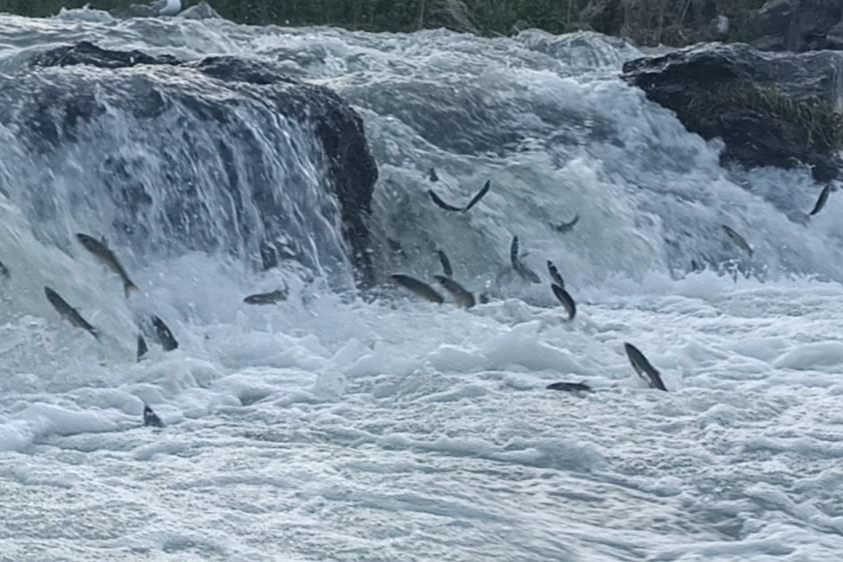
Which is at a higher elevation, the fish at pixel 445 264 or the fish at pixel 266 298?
the fish at pixel 266 298

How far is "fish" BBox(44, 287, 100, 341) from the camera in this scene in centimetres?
778

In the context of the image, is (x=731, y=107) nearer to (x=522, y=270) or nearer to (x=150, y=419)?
(x=522, y=270)

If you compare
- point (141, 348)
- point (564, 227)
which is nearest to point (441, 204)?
point (564, 227)

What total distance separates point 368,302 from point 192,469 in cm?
334

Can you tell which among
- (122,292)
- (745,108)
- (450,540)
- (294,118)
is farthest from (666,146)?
(450,540)

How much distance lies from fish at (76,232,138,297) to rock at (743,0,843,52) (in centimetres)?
1527

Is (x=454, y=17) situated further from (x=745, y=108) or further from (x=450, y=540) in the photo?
(x=450, y=540)

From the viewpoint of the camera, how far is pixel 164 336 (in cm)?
817

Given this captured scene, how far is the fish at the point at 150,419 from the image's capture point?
6965 millimetres

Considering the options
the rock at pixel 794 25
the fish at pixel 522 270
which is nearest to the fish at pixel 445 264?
the fish at pixel 522 270

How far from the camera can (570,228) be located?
11578 mm

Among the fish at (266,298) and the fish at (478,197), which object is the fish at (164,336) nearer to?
the fish at (266,298)

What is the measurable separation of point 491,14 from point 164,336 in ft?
54.8

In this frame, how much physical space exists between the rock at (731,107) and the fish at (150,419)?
306 inches
